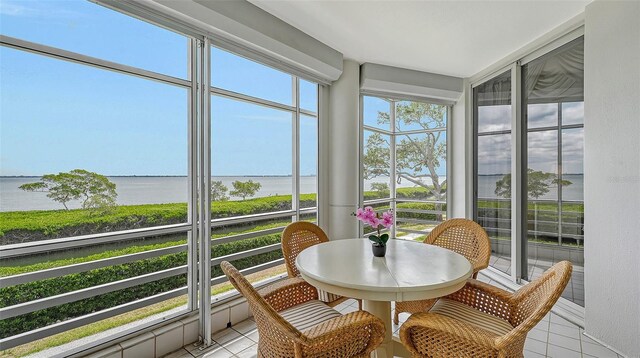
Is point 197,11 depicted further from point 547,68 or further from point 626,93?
point 547,68

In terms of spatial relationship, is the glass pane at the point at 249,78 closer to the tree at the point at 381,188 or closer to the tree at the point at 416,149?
the tree at the point at 416,149

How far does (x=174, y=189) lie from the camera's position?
8.03 feet

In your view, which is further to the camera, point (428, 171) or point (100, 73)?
point (428, 171)

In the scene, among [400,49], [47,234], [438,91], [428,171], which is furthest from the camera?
[428,171]

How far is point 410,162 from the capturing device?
4738 millimetres

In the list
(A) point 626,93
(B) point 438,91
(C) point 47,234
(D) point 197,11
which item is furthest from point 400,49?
(C) point 47,234

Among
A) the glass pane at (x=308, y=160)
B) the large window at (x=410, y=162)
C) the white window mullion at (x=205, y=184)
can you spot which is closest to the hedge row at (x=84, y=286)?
the white window mullion at (x=205, y=184)

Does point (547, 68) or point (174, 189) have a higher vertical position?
point (547, 68)

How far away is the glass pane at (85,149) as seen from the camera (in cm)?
169

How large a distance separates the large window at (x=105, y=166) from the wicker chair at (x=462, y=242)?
1.62m

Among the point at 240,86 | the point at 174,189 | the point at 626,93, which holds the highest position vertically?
the point at 240,86

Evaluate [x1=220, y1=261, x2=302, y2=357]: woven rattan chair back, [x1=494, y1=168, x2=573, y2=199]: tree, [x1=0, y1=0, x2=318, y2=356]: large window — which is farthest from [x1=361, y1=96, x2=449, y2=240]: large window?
[x1=220, y1=261, x2=302, y2=357]: woven rattan chair back

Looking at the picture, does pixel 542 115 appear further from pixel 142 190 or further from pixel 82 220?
pixel 82 220

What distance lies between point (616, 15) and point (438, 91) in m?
1.97
